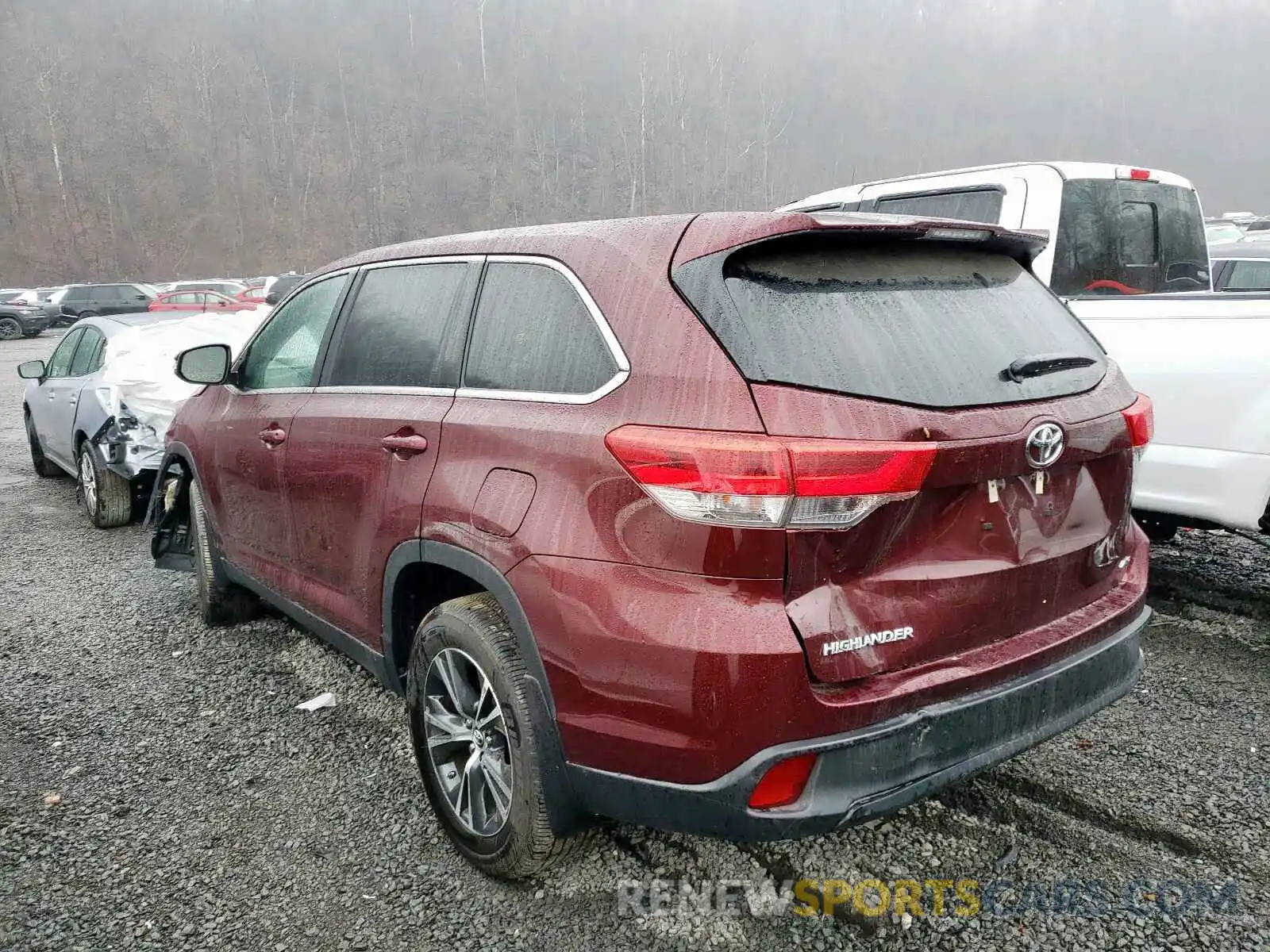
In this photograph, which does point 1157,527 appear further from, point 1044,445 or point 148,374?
point 148,374

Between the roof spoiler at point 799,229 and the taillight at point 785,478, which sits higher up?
the roof spoiler at point 799,229

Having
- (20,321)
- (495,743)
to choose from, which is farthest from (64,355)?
(20,321)

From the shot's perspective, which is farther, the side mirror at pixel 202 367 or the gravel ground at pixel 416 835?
the side mirror at pixel 202 367

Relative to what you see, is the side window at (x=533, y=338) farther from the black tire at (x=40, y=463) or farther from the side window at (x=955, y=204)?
the black tire at (x=40, y=463)

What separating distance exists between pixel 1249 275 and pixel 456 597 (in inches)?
454

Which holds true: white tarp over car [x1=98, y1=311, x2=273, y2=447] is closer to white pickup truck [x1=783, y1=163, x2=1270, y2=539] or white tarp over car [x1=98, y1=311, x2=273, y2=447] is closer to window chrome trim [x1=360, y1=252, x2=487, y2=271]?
window chrome trim [x1=360, y1=252, x2=487, y2=271]

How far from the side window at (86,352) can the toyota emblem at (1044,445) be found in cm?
708

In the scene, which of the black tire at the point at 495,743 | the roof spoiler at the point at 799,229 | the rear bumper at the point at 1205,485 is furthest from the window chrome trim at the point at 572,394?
the rear bumper at the point at 1205,485

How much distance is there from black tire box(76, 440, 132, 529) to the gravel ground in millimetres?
2636

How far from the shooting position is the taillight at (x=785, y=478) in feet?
6.09

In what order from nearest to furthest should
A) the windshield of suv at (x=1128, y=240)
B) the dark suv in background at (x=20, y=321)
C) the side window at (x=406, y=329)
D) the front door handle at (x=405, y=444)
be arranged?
the front door handle at (x=405, y=444) < the side window at (x=406, y=329) < the windshield of suv at (x=1128, y=240) < the dark suv in background at (x=20, y=321)

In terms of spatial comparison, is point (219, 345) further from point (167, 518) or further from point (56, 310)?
point (56, 310)

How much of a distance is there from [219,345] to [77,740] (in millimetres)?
1727

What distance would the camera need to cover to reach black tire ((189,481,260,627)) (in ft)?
14.3
